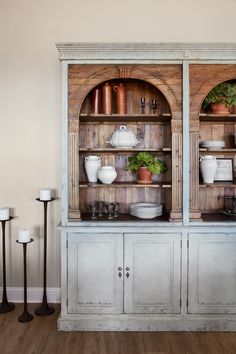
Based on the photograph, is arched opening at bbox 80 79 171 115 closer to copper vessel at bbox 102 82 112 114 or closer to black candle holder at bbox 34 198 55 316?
copper vessel at bbox 102 82 112 114

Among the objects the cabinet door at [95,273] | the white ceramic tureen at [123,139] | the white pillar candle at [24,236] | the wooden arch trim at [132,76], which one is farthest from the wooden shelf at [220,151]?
the white pillar candle at [24,236]

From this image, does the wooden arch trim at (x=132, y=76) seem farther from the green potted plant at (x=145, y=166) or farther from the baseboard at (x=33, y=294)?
the baseboard at (x=33, y=294)

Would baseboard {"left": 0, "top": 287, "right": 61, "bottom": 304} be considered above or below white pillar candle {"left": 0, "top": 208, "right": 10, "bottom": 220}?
below

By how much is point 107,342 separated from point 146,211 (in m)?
1.11

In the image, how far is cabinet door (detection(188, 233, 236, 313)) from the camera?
2990 millimetres

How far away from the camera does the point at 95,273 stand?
3.01 metres

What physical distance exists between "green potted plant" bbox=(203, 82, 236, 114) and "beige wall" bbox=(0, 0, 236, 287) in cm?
65

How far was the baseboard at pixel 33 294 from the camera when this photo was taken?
3.56 meters

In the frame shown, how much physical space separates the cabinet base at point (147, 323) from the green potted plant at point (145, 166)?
3.90 ft

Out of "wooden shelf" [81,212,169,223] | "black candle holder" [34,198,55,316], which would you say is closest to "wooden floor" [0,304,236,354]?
"black candle holder" [34,198,55,316]

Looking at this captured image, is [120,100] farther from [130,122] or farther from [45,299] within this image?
[45,299]

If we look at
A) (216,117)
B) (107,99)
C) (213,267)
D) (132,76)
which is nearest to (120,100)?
(107,99)

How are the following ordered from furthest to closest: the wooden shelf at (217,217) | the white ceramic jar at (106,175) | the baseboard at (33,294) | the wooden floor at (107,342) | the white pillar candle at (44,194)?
1. the baseboard at (33,294)
2. the white pillar candle at (44,194)
3. the white ceramic jar at (106,175)
4. the wooden shelf at (217,217)
5. the wooden floor at (107,342)

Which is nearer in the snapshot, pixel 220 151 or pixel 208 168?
pixel 208 168
